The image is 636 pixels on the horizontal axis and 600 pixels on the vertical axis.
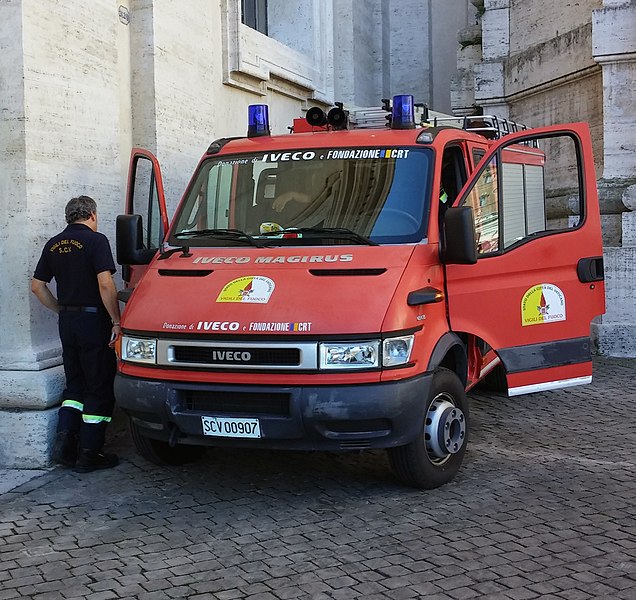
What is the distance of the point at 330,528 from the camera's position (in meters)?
4.91

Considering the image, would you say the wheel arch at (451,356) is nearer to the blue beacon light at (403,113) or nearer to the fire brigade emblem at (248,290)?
the fire brigade emblem at (248,290)

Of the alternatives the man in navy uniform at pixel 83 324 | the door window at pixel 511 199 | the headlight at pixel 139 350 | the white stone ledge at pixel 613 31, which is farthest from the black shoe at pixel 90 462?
the white stone ledge at pixel 613 31

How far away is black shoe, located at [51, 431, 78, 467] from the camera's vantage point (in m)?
6.25

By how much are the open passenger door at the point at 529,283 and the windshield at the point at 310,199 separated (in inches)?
16.0

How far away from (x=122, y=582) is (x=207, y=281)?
188 centimetres

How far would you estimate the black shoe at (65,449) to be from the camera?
6250 millimetres

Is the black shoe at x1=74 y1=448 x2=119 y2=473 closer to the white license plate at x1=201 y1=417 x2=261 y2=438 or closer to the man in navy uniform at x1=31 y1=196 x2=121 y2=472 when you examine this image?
the man in navy uniform at x1=31 y1=196 x2=121 y2=472

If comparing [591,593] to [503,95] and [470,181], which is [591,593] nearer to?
[470,181]

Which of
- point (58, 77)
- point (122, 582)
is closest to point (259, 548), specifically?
point (122, 582)

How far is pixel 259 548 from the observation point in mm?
4648

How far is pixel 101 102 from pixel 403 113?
2.58 metres

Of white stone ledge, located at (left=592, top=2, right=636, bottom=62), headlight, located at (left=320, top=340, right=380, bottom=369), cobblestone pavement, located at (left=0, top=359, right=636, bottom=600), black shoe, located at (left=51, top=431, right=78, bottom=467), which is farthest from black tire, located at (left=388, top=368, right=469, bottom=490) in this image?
white stone ledge, located at (left=592, top=2, right=636, bottom=62)

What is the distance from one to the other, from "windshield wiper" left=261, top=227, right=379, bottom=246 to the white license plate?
1.31 meters

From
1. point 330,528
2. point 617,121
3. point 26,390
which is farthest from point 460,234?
point 617,121
